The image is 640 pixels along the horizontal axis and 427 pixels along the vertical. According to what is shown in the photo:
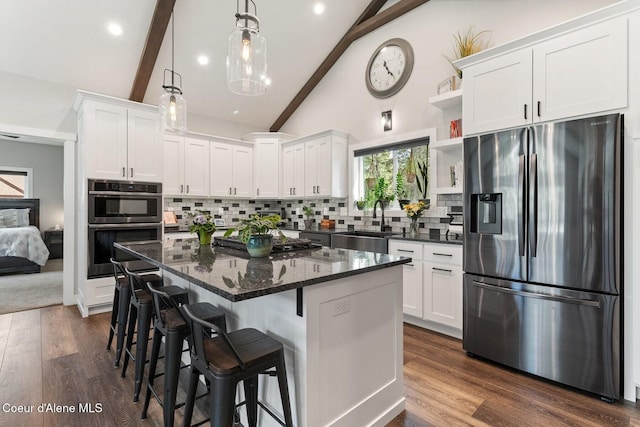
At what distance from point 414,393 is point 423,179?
2.55 m

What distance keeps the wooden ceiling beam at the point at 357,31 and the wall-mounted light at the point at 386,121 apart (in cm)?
124

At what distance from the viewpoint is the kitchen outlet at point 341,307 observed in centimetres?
161

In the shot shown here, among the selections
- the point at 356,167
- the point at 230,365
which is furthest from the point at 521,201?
the point at 356,167

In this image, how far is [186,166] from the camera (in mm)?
4715

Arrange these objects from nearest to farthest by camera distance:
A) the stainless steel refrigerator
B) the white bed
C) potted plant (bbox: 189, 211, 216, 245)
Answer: the stainless steel refrigerator
potted plant (bbox: 189, 211, 216, 245)
the white bed

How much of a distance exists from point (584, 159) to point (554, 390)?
1.59m

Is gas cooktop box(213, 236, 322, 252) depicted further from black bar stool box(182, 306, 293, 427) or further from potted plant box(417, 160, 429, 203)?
potted plant box(417, 160, 429, 203)

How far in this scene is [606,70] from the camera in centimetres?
211

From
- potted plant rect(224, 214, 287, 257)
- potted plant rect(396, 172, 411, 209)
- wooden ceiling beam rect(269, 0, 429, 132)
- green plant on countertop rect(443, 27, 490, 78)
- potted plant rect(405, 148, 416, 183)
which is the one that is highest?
wooden ceiling beam rect(269, 0, 429, 132)

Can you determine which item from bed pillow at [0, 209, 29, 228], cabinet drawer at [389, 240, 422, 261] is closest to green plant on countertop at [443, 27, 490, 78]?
cabinet drawer at [389, 240, 422, 261]

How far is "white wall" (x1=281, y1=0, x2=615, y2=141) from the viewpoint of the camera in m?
3.15

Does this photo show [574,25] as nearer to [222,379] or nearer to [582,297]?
[582,297]

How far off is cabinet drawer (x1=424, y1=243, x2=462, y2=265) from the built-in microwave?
11.1ft

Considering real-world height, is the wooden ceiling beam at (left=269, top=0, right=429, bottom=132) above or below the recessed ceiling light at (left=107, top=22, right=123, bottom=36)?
above
